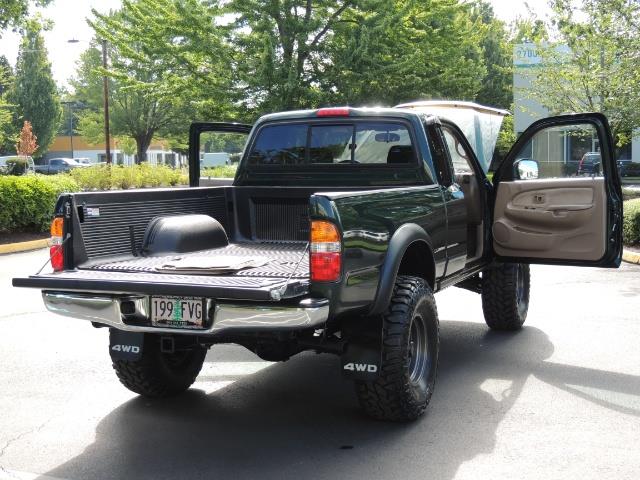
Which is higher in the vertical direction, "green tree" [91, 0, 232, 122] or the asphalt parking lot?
"green tree" [91, 0, 232, 122]

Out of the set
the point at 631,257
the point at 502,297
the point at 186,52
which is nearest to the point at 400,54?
the point at 186,52

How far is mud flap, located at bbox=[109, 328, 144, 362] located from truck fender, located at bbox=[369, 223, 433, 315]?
1379 millimetres

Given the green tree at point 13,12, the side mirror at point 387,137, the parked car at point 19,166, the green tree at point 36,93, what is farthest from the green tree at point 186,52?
the green tree at point 36,93

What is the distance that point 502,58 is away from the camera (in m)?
45.6

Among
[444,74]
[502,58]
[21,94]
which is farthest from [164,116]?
[444,74]

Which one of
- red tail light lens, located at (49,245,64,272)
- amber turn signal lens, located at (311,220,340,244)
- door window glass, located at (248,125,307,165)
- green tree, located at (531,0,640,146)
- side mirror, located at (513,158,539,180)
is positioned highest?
green tree, located at (531,0,640,146)

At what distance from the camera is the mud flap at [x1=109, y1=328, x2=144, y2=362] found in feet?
15.9

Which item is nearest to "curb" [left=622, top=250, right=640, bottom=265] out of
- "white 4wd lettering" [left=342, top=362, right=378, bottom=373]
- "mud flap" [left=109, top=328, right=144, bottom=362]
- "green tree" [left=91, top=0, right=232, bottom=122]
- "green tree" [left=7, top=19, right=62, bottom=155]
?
"white 4wd lettering" [left=342, top=362, right=378, bottom=373]

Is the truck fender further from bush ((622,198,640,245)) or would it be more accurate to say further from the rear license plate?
bush ((622,198,640,245))

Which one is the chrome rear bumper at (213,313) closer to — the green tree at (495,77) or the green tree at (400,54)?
the green tree at (400,54)

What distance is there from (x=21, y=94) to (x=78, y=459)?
195 ft

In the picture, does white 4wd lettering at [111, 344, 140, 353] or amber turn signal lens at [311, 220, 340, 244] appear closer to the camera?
amber turn signal lens at [311, 220, 340, 244]

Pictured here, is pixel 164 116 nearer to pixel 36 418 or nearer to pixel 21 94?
pixel 21 94

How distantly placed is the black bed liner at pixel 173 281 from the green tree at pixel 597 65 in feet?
33.7
